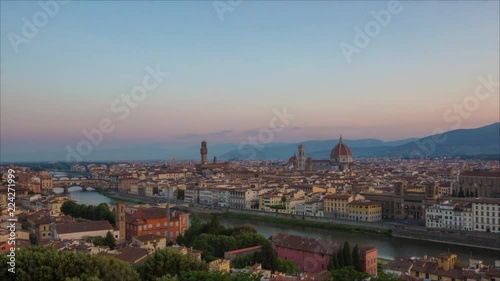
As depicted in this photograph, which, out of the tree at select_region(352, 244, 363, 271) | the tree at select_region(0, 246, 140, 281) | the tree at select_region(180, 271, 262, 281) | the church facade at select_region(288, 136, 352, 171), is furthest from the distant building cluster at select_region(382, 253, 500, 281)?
the church facade at select_region(288, 136, 352, 171)

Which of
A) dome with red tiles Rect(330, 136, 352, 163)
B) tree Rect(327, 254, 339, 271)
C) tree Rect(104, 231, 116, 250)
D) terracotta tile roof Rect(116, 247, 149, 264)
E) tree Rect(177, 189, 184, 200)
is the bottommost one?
tree Rect(177, 189, 184, 200)

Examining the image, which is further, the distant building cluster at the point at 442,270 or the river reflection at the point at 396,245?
the river reflection at the point at 396,245

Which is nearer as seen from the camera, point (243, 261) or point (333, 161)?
point (243, 261)

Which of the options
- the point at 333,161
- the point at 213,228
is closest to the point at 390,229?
the point at 213,228

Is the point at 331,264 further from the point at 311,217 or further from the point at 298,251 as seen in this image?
the point at 311,217

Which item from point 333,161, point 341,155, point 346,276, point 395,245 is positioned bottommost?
point 395,245

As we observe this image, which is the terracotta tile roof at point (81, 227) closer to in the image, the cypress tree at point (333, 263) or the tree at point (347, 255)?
the cypress tree at point (333, 263)

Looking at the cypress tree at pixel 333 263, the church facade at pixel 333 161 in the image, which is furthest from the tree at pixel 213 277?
the church facade at pixel 333 161

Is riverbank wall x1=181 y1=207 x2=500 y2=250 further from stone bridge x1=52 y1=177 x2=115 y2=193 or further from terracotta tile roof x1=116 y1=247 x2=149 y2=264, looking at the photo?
stone bridge x1=52 y1=177 x2=115 y2=193

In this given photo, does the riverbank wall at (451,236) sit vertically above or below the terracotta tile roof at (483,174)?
below

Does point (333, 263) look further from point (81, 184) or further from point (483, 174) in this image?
point (81, 184)

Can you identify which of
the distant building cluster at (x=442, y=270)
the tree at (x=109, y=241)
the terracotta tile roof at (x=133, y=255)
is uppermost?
the terracotta tile roof at (x=133, y=255)

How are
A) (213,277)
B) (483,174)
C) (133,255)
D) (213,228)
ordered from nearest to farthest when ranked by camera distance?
(213,277) → (133,255) → (213,228) → (483,174)
